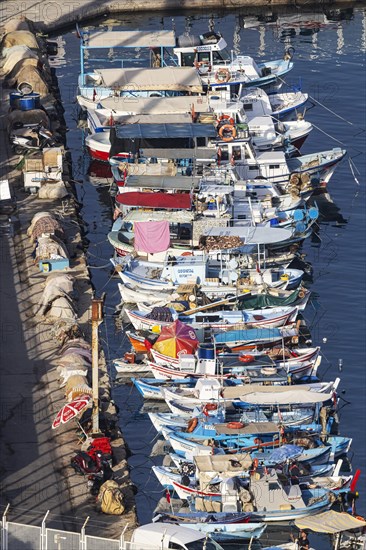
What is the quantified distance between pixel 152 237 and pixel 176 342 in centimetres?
1032

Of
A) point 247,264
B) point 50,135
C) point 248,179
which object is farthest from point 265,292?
point 50,135

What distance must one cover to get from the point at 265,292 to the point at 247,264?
2341mm

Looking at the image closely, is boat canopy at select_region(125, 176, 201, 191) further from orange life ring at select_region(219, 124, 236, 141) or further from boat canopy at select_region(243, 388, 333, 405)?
boat canopy at select_region(243, 388, 333, 405)

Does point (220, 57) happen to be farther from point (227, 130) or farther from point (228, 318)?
point (228, 318)

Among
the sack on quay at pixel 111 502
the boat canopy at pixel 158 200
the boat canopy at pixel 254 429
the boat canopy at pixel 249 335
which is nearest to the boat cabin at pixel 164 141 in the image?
the boat canopy at pixel 158 200

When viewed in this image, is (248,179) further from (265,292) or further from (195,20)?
(195,20)

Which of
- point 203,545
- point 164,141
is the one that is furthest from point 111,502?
point 164,141

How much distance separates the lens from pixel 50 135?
311ft

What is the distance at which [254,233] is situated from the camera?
259ft

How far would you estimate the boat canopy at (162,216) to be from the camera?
80.4m

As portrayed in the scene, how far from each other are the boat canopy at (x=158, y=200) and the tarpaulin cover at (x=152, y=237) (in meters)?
2.35

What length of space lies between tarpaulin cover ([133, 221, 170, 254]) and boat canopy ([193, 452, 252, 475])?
63.7 feet

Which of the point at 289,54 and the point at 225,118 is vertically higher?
the point at 225,118

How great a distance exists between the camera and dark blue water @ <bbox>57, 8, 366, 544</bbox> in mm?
68312
